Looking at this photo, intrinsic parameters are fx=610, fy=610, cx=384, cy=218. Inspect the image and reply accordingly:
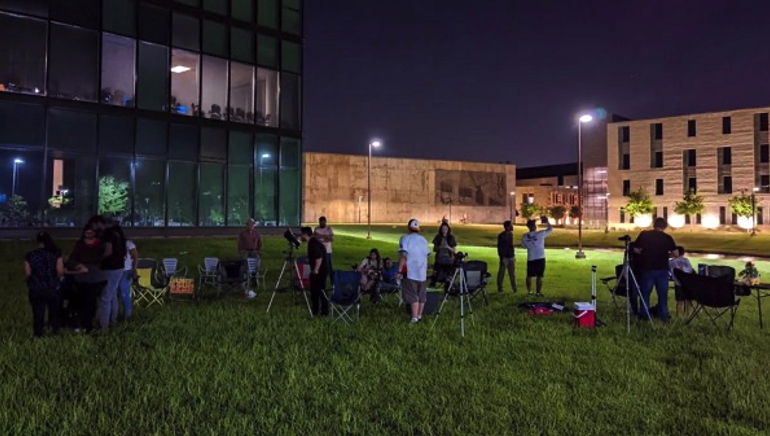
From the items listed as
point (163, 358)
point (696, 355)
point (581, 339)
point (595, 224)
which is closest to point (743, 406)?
point (696, 355)

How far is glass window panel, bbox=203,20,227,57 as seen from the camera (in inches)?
1257

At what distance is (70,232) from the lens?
1064 inches

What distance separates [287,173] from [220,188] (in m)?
4.07

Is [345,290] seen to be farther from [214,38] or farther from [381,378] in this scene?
[214,38]

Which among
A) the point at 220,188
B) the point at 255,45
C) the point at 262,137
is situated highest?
the point at 255,45

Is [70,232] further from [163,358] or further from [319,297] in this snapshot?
[163,358]

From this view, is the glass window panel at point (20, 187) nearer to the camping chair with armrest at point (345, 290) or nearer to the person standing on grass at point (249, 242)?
the person standing on grass at point (249, 242)

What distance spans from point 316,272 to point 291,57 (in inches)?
1041

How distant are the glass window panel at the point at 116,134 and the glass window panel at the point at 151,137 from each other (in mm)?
336

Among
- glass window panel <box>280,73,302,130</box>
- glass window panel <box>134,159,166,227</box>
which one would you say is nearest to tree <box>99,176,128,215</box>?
glass window panel <box>134,159,166,227</box>

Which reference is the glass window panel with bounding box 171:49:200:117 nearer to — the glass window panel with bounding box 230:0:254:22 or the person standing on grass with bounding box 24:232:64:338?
the glass window panel with bounding box 230:0:254:22

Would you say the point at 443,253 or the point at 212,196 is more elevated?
the point at 212,196

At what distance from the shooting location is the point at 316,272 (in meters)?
11.2

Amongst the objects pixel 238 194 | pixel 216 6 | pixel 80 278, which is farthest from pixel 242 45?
pixel 80 278
